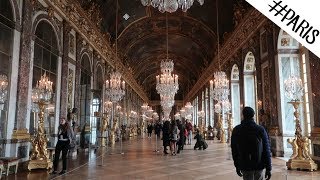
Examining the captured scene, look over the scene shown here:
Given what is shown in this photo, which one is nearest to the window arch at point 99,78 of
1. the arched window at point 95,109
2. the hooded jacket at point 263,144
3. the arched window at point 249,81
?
the arched window at point 95,109

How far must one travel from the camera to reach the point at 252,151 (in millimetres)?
3189

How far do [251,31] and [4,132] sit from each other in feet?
34.6

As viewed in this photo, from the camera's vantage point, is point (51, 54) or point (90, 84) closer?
point (51, 54)

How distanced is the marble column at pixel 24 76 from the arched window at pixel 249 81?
32.9 feet

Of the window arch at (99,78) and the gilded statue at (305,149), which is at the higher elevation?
the window arch at (99,78)

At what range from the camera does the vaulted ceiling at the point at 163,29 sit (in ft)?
57.3

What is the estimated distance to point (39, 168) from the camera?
24.5 ft

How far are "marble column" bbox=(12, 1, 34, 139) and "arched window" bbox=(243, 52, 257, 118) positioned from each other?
10019 millimetres

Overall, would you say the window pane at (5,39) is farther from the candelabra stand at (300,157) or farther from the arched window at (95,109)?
the candelabra stand at (300,157)

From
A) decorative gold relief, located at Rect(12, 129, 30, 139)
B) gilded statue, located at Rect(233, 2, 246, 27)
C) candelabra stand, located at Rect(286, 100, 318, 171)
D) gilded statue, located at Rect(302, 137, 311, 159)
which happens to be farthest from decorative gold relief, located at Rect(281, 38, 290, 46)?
decorative gold relief, located at Rect(12, 129, 30, 139)

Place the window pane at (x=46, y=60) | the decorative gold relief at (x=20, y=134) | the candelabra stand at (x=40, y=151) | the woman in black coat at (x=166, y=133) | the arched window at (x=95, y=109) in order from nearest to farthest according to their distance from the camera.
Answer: the decorative gold relief at (x=20, y=134)
the candelabra stand at (x=40, y=151)
the window pane at (x=46, y=60)
the woman in black coat at (x=166, y=133)
the arched window at (x=95, y=109)

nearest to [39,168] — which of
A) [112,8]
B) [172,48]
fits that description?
[112,8]

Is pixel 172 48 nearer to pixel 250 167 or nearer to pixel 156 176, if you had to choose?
pixel 156 176

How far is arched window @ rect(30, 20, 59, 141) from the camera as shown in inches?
345
